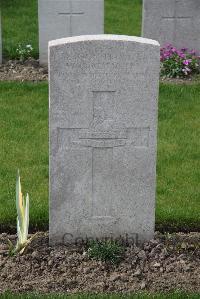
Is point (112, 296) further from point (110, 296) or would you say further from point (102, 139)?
point (102, 139)

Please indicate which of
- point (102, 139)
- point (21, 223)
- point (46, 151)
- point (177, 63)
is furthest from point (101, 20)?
point (21, 223)

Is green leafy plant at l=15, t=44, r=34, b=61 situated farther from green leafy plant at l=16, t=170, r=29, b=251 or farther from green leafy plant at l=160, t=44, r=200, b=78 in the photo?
green leafy plant at l=16, t=170, r=29, b=251

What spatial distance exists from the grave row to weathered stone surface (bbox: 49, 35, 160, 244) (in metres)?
4.58

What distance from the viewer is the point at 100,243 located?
4.92 meters

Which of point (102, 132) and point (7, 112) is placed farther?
point (7, 112)

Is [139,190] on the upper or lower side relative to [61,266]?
upper

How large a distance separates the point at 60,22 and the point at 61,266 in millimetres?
5079

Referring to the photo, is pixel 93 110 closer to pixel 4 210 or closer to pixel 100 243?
pixel 100 243

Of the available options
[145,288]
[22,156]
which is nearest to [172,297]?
[145,288]

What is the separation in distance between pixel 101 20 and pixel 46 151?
2.93 meters

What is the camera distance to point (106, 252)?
479 centimetres

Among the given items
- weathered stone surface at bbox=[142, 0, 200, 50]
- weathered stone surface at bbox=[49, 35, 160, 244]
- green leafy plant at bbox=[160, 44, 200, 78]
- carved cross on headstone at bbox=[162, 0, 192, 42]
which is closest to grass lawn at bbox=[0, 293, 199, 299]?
weathered stone surface at bbox=[49, 35, 160, 244]

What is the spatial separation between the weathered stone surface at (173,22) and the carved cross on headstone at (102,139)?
4.82m

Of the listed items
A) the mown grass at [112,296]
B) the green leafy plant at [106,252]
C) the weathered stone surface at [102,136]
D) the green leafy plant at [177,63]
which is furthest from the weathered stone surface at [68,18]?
the mown grass at [112,296]
